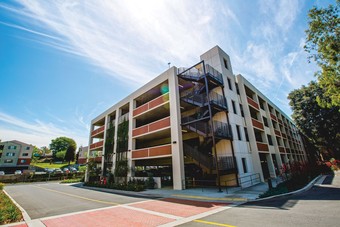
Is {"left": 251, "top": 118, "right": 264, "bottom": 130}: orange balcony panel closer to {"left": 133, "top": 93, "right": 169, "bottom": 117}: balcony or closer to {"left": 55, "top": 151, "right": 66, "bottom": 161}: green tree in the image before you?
{"left": 133, "top": 93, "right": 169, "bottom": 117}: balcony

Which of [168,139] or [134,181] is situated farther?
[168,139]

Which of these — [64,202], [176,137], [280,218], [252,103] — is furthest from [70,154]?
[280,218]

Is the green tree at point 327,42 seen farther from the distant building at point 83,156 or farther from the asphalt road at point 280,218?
the distant building at point 83,156

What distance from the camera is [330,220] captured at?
500 centimetres

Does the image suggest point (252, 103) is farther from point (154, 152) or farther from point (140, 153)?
point (140, 153)

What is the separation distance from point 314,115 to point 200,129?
28.8 m

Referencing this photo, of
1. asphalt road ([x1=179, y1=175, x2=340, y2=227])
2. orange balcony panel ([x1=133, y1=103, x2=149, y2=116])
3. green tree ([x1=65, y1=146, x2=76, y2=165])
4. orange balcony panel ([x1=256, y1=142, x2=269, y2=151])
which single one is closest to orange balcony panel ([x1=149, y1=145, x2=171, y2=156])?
orange balcony panel ([x1=133, y1=103, x2=149, y2=116])

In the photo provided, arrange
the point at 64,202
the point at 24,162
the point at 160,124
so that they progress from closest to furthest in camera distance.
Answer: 1. the point at 64,202
2. the point at 160,124
3. the point at 24,162

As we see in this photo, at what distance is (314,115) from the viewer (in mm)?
29328

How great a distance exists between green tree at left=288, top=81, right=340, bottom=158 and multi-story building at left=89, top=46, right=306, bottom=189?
1023 cm

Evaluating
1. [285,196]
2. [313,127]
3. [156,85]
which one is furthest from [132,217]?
[313,127]

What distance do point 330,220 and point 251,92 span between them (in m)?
21.3

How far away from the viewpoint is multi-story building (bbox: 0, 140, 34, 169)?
53072 millimetres

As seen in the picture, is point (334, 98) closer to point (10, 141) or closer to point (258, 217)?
point (258, 217)
